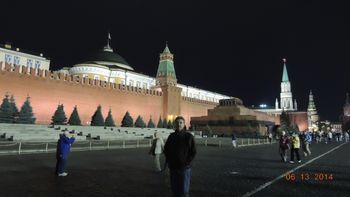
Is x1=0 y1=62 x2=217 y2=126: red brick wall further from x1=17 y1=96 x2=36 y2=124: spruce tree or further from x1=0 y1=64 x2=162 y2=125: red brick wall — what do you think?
x1=17 y1=96 x2=36 y2=124: spruce tree

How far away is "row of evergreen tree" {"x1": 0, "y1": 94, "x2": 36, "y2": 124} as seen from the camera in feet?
87.0

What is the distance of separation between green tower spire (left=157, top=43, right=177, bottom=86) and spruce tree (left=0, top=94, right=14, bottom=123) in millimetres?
31876

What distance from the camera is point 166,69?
57562 millimetres

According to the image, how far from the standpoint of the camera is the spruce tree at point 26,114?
27850mm

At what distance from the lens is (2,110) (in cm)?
2642

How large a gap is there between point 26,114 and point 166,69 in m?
32.1

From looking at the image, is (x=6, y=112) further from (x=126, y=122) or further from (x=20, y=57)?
(x=20, y=57)

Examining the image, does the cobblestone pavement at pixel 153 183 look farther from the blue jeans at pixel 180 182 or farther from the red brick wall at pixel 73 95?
the red brick wall at pixel 73 95

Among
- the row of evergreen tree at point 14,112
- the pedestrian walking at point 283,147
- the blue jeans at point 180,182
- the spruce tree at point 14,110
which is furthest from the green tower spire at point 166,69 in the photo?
the blue jeans at point 180,182

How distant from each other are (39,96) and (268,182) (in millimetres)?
29695

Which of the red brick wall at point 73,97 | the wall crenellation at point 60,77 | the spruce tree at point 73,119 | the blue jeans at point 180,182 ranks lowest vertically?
the blue jeans at point 180,182

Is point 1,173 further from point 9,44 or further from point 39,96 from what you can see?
point 9,44

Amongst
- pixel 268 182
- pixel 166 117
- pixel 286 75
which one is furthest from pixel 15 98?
pixel 286 75

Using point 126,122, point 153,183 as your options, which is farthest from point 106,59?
point 153,183
